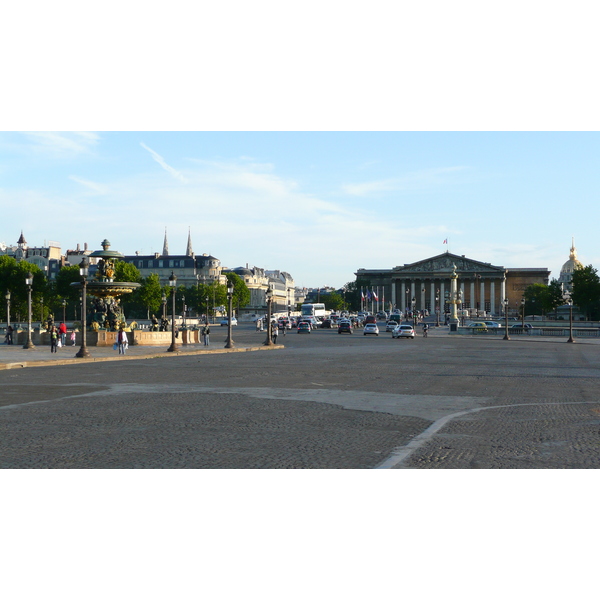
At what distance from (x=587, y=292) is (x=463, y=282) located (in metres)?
67.5

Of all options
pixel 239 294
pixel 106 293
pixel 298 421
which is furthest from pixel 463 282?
pixel 298 421

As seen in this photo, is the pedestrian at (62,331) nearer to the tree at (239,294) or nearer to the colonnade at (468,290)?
the tree at (239,294)

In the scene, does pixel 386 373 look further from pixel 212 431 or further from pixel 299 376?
pixel 212 431

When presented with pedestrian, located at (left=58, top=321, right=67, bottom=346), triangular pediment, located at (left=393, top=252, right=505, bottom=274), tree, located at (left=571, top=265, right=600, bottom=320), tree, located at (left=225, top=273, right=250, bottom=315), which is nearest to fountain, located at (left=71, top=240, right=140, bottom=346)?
pedestrian, located at (left=58, top=321, right=67, bottom=346)

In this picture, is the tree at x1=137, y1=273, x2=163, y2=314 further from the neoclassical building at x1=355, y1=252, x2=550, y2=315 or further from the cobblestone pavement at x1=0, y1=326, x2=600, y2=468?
the cobblestone pavement at x1=0, y1=326, x2=600, y2=468

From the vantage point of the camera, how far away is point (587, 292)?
399ft

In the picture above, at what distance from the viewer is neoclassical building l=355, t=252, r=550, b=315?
618 feet

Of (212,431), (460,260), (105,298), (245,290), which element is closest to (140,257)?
(245,290)

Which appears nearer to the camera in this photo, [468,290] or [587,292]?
[587,292]

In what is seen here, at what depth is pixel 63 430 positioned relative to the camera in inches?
459

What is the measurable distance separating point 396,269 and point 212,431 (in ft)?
619

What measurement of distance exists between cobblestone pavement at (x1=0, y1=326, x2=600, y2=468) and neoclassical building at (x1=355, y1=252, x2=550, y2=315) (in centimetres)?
16702

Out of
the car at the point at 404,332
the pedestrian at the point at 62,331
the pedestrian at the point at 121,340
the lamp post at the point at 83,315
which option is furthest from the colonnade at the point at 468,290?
the lamp post at the point at 83,315

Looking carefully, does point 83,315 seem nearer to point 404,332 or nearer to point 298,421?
point 298,421
